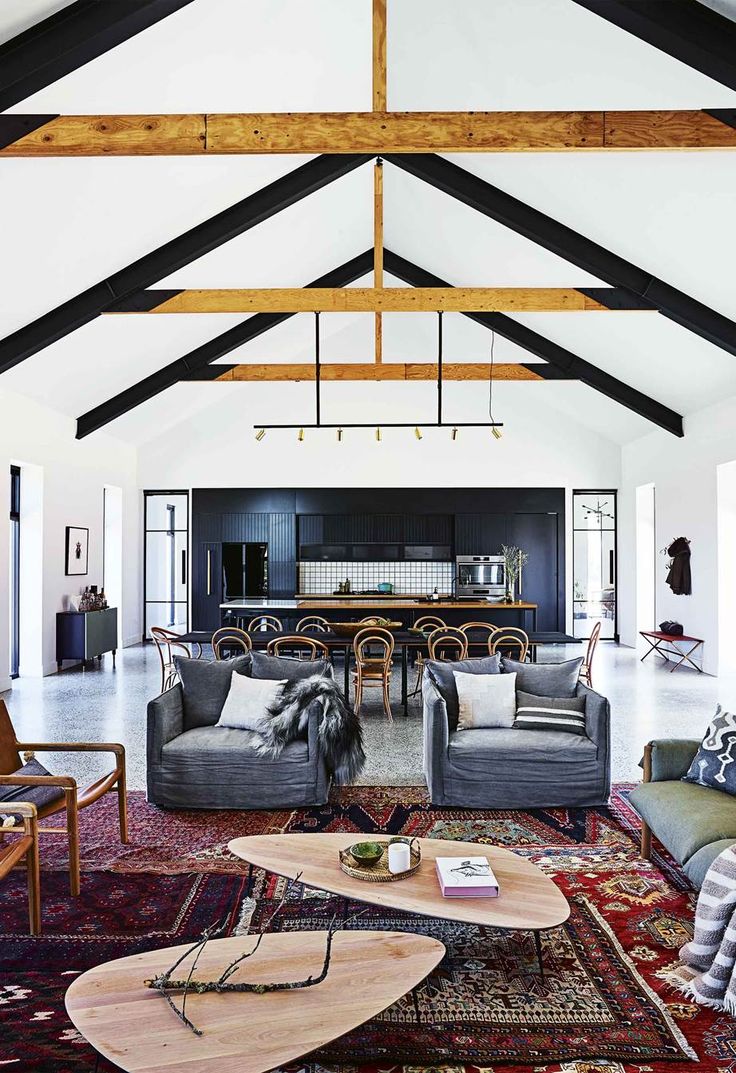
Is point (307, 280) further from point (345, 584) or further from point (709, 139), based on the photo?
point (709, 139)

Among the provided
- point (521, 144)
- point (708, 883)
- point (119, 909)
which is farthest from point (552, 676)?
point (521, 144)

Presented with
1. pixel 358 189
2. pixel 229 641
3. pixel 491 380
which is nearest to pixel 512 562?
pixel 491 380

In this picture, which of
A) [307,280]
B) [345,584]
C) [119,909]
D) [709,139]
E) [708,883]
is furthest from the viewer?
[345,584]

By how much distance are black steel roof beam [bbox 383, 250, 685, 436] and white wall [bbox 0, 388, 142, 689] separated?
16.3 feet

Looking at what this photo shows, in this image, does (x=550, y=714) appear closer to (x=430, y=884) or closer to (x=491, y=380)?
(x=430, y=884)

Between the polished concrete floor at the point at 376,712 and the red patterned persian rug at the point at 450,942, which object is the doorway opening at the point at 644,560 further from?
A: the red patterned persian rug at the point at 450,942

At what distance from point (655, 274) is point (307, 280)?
15.7 feet

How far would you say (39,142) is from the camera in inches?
193

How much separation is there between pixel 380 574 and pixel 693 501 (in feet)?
17.1

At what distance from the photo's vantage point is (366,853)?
3.08 metres

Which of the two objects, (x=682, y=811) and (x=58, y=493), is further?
(x=58, y=493)

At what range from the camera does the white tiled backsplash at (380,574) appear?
13.4m

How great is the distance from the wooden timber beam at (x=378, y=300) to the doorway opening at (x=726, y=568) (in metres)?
2.78

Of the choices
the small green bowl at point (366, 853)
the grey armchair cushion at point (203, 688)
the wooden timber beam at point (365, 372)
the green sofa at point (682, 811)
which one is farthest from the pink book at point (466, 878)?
the wooden timber beam at point (365, 372)
